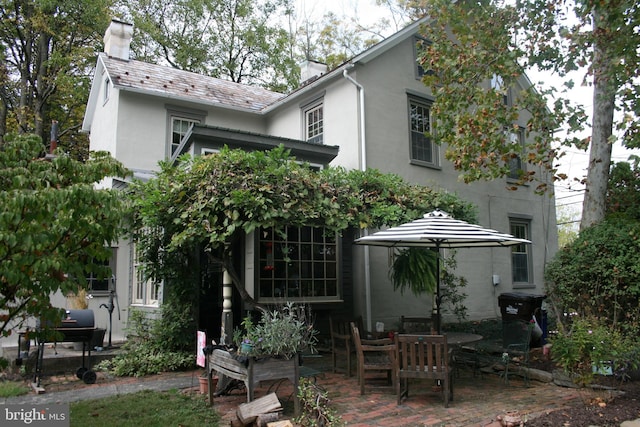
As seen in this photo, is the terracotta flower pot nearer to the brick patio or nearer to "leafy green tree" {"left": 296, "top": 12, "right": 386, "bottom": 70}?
the brick patio

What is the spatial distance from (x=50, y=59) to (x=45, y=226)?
18.2 metres

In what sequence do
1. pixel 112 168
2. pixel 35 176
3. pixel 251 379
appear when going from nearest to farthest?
pixel 35 176
pixel 112 168
pixel 251 379

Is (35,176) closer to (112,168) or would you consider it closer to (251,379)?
(112,168)

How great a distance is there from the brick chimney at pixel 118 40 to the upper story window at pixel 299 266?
30.4ft

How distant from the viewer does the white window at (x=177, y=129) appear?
43.4 feet

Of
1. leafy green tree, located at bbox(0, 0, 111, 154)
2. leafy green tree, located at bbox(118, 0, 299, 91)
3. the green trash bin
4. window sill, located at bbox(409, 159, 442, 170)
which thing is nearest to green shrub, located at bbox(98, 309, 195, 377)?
the green trash bin

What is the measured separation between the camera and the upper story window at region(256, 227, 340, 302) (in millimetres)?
9414

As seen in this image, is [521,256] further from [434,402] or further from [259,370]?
[259,370]

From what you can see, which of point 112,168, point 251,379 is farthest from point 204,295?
point 112,168

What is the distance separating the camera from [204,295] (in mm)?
10125

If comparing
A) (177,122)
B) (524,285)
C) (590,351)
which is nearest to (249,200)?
(590,351)

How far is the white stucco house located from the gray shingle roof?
44 mm

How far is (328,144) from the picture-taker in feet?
39.5

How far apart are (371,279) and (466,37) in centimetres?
561
